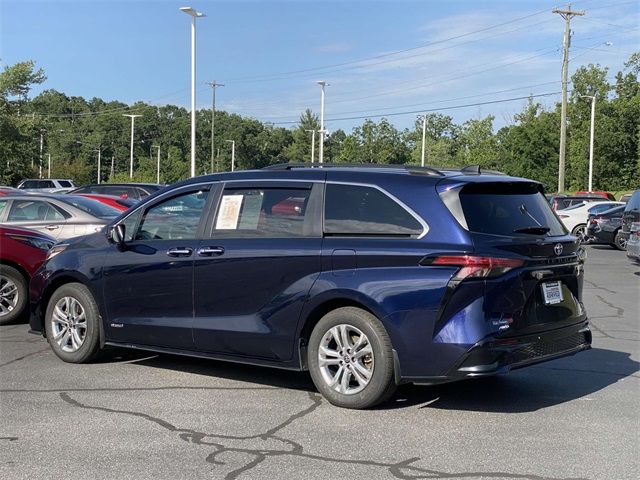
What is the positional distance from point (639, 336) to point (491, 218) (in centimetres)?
416

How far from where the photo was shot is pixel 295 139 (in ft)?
360

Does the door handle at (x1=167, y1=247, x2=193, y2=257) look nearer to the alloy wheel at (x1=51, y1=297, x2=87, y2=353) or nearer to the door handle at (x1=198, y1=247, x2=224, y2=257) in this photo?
the door handle at (x1=198, y1=247, x2=224, y2=257)

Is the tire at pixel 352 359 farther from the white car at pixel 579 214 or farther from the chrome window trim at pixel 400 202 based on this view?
the white car at pixel 579 214

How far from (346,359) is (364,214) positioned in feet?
3.58

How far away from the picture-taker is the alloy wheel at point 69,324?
674cm

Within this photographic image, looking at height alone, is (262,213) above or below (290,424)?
above

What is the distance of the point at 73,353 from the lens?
6738mm

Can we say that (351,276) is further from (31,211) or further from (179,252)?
(31,211)

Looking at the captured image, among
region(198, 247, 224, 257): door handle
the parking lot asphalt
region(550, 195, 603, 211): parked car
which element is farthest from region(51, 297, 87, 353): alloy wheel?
region(550, 195, 603, 211): parked car

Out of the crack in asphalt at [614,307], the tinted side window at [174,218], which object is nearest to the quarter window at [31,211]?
the tinted side window at [174,218]

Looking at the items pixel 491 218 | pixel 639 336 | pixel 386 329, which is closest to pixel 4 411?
pixel 386 329

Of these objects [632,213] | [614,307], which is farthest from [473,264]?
[632,213]

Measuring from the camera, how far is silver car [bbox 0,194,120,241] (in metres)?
Result: 10.4

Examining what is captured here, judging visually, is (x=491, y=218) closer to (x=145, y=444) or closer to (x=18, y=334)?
(x=145, y=444)
